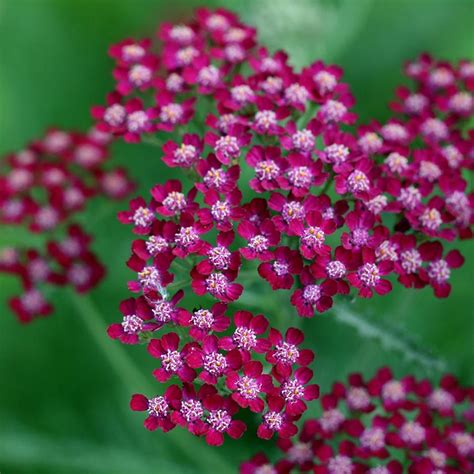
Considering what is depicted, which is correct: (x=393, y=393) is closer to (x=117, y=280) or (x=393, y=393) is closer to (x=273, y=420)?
(x=273, y=420)

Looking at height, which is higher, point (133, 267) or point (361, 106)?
point (361, 106)

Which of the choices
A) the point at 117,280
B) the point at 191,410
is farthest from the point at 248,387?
the point at 117,280

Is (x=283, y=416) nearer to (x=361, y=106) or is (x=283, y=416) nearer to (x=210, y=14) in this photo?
(x=210, y=14)

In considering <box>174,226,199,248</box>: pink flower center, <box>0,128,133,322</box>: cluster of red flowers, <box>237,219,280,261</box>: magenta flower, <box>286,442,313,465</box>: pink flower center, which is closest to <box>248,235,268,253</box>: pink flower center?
<box>237,219,280,261</box>: magenta flower

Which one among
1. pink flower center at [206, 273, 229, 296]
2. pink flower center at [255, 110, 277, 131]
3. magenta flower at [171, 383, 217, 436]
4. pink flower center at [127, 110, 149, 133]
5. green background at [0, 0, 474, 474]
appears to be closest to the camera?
magenta flower at [171, 383, 217, 436]

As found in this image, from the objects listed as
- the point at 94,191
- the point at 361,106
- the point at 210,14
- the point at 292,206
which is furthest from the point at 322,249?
the point at 361,106

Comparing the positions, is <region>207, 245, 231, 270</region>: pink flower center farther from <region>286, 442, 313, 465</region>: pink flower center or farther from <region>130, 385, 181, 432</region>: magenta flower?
<region>286, 442, 313, 465</region>: pink flower center
